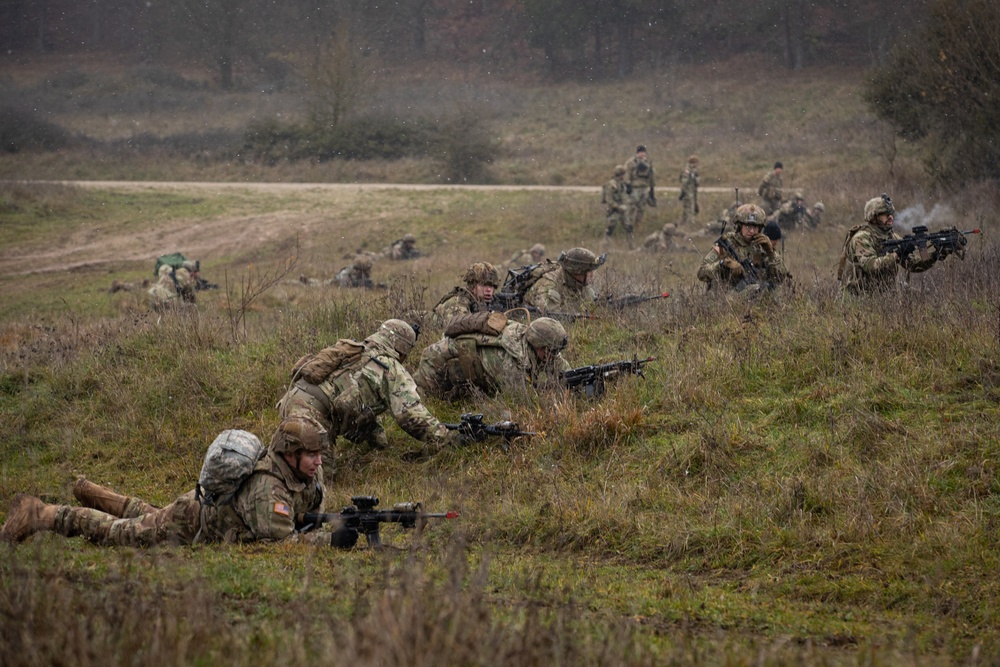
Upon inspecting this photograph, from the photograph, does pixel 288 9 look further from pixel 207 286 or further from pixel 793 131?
pixel 207 286

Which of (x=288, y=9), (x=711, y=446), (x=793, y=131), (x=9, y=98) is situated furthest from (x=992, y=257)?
Result: (x=288, y=9)

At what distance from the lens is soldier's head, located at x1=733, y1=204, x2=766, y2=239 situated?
1039 centimetres

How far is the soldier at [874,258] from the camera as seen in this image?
390 inches

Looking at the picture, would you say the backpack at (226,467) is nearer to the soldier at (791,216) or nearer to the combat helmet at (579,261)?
the combat helmet at (579,261)

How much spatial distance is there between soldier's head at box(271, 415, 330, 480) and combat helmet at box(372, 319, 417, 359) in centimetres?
179

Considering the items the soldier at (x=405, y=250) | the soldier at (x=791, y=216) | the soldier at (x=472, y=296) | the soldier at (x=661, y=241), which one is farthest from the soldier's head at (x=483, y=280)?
the soldier at (x=791, y=216)

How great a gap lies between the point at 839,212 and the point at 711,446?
14.8 m

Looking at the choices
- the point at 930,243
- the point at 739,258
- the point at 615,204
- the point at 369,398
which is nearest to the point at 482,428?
the point at 369,398

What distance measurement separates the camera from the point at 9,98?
42.2m

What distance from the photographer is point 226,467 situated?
6102mm

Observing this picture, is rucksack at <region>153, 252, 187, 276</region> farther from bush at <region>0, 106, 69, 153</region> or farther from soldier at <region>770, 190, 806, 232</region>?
bush at <region>0, 106, 69, 153</region>

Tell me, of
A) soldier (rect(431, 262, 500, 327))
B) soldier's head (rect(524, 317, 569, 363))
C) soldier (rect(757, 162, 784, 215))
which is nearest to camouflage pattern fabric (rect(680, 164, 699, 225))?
soldier (rect(757, 162, 784, 215))

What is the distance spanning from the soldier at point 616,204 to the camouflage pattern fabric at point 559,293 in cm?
986

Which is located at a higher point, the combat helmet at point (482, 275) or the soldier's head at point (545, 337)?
the combat helmet at point (482, 275)
